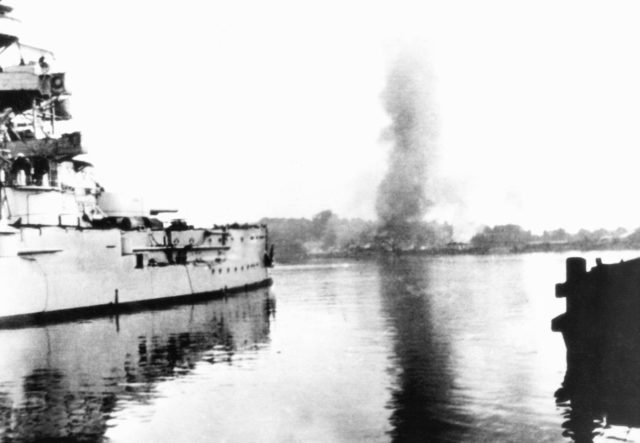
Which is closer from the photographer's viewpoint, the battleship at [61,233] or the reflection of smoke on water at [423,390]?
the reflection of smoke on water at [423,390]

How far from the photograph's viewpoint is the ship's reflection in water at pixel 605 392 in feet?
27.9

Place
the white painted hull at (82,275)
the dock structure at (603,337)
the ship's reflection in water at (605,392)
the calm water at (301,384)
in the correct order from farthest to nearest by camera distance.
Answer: the white painted hull at (82,275)
the calm water at (301,384)
the ship's reflection in water at (605,392)
the dock structure at (603,337)

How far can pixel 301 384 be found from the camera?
1233 centimetres

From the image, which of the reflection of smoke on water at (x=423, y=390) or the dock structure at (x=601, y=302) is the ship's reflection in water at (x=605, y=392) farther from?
the reflection of smoke on water at (x=423, y=390)

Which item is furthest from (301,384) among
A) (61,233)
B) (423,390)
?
(61,233)

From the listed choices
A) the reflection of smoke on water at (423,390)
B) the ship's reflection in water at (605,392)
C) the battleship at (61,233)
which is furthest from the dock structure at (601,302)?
the battleship at (61,233)

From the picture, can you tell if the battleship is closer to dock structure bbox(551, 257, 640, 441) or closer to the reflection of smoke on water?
the reflection of smoke on water

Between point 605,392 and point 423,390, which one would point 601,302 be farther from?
point 423,390

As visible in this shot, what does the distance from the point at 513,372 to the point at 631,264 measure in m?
5.49

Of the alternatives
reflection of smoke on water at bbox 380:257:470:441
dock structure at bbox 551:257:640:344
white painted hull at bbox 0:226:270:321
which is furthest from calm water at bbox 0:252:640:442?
white painted hull at bbox 0:226:270:321

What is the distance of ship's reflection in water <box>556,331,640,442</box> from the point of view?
27.9ft

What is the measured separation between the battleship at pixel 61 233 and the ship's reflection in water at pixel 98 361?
2.06 meters

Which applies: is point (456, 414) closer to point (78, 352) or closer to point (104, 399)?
point (104, 399)

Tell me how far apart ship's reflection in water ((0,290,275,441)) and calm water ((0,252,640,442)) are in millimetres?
47
